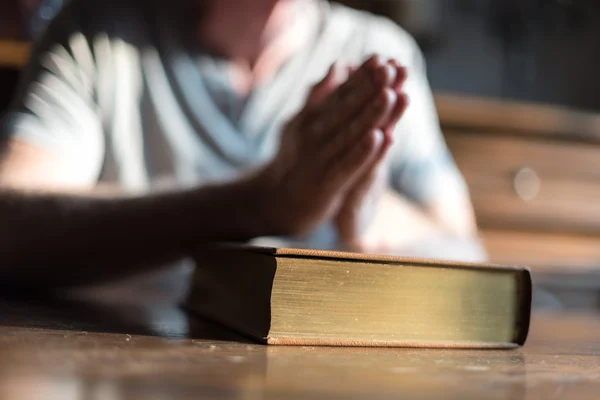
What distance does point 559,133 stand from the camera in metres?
1.65

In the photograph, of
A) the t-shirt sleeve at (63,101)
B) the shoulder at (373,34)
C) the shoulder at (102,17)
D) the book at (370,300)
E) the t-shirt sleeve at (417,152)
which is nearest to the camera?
the book at (370,300)

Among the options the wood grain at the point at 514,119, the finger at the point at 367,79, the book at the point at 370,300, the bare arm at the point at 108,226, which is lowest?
the book at the point at 370,300

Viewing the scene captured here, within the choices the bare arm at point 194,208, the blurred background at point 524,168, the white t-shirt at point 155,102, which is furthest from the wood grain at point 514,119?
the bare arm at point 194,208

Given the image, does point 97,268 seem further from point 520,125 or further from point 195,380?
point 520,125

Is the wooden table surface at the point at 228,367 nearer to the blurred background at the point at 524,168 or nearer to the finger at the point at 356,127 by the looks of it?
the finger at the point at 356,127

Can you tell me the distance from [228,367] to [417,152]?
38.1 inches

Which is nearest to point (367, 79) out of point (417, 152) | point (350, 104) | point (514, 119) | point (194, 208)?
point (350, 104)

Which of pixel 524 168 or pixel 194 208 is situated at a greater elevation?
pixel 524 168

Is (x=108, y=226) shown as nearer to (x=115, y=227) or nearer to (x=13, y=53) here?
(x=115, y=227)

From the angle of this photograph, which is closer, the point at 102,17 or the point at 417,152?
the point at 102,17

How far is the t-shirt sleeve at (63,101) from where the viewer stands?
933mm

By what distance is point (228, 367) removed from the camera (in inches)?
12.4

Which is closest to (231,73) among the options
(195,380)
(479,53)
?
(195,380)

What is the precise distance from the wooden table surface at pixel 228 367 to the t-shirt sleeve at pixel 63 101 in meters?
0.51
